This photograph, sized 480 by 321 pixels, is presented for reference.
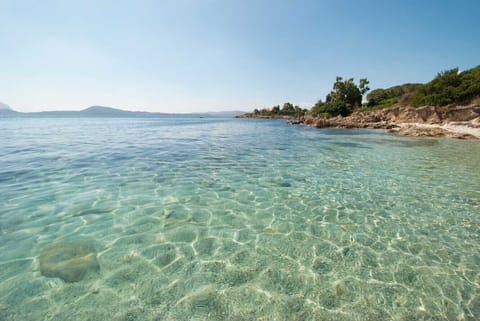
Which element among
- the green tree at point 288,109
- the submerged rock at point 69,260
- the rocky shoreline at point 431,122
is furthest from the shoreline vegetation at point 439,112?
the green tree at point 288,109

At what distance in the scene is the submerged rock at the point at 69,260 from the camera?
338 centimetres

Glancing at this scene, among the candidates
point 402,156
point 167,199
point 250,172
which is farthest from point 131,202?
point 402,156

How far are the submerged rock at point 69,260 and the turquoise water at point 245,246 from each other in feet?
0.35

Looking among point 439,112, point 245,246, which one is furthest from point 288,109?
point 245,246

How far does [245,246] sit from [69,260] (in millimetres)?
3050

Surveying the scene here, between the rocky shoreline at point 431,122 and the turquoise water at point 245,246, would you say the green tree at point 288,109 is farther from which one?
the turquoise water at point 245,246

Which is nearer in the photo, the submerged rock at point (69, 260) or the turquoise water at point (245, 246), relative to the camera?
the turquoise water at point (245, 246)

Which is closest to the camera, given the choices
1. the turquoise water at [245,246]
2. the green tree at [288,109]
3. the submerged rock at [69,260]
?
the turquoise water at [245,246]

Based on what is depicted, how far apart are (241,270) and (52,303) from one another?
2600 mm

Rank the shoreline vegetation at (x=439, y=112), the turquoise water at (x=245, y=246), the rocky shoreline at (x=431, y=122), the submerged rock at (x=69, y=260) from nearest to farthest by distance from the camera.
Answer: the turquoise water at (x=245, y=246) < the submerged rock at (x=69, y=260) < the rocky shoreline at (x=431, y=122) < the shoreline vegetation at (x=439, y=112)

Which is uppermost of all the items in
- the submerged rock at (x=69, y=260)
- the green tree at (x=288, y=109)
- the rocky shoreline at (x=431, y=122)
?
the green tree at (x=288, y=109)

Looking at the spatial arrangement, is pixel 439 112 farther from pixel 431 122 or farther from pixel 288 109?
pixel 288 109

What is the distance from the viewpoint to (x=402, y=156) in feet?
43.3

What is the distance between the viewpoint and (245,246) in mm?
4172
